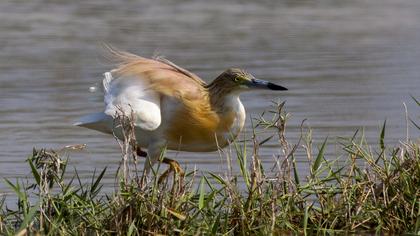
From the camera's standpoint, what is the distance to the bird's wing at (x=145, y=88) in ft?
23.4

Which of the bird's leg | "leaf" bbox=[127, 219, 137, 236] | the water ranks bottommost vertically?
the water

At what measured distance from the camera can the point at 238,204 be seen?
6082 millimetres

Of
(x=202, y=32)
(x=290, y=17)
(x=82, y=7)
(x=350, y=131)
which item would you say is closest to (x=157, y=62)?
(x=350, y=131)

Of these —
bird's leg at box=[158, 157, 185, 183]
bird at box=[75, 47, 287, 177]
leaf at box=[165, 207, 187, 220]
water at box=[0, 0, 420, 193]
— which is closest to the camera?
leaf at box=[165, 207, 187, 220]

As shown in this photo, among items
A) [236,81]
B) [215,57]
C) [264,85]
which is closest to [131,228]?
[264,85]

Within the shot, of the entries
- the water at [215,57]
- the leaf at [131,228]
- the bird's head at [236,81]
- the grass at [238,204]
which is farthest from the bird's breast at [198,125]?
the leaf at [131,228]

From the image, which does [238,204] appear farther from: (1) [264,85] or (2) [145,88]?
(2) [145,88]

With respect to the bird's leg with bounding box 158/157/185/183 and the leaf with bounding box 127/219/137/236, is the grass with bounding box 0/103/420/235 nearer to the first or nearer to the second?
the leaf with bounding box 127/219/137/236

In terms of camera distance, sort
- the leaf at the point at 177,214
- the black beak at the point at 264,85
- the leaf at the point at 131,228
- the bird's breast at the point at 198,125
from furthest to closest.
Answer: the bird's breast at the point at 198,125 < the black beak at the point at 264,85 < the leaf at the point at 177,214 < the leaf at the point at 131,228

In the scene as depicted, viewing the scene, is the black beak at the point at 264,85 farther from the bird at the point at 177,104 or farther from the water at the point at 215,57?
the water at the point at 215,57

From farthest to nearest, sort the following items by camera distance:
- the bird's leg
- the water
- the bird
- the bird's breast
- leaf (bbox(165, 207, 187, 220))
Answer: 1. the water
2. the bird's breast
3. the bird
4. the bird's leg
5. leaf (bbox(165, 207, 187, 220))

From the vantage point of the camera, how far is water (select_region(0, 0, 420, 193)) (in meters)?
9.98

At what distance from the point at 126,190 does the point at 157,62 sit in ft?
6.42

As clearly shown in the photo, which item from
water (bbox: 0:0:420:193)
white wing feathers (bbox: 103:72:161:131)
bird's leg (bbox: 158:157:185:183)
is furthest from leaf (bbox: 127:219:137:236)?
water (bbox: 0:0:420:193)
